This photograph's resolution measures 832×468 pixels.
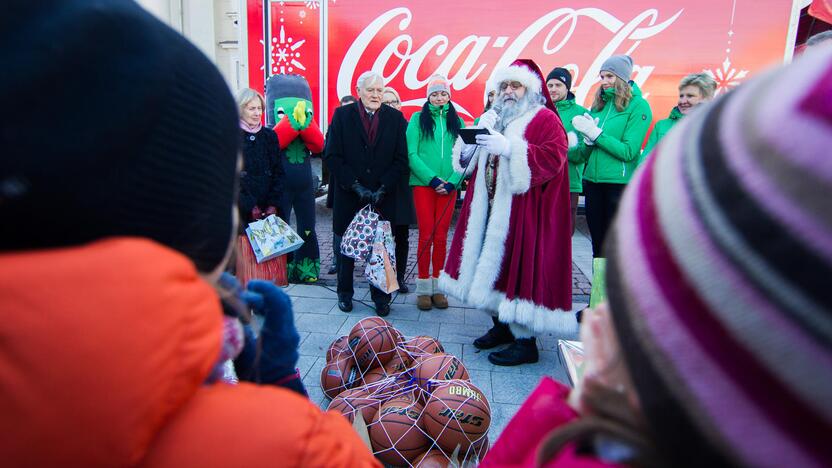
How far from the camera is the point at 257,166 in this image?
4.38 metres

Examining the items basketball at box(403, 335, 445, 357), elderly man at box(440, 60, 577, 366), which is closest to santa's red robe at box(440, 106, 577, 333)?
elderly man at box(440, 60, 577, 366)

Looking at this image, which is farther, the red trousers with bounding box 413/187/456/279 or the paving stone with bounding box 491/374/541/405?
the red trousers with bounding box 413/187/456/279

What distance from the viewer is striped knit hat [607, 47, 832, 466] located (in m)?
0.45

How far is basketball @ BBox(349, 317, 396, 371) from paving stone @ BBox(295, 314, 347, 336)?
1.12 meters

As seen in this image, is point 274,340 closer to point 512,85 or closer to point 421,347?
point 421,347

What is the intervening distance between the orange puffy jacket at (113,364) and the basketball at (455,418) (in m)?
1.53

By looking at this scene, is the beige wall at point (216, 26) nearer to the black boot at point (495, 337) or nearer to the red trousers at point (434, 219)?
the red trousers at point (434, 219)

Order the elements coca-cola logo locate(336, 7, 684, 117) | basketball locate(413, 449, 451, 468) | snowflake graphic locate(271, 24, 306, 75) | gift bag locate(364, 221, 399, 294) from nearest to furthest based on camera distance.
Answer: basketball locate(413, 449, 451, 468)
gift bag locate(364, 221, 399, 294)
coca-cola logo locate(336, 7, 684, 117)
snowflake graphic locate(271, 24, 306, 75)

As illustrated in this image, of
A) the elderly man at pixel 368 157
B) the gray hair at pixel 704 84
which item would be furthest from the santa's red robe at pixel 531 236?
the gray hair at pixel 704 84

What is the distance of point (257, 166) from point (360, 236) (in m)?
1.19

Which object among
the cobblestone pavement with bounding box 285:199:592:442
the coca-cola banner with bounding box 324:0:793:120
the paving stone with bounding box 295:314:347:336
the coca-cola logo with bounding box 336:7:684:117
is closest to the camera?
the cobblestone pavement with bounding box 285:199:592:442

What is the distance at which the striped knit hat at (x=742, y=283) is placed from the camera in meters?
0.45

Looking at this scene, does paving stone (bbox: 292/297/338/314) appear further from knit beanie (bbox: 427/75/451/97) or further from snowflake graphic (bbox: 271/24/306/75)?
snowflake graphic (bbox: 271/24/306/75)

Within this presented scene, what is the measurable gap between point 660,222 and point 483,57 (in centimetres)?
650
